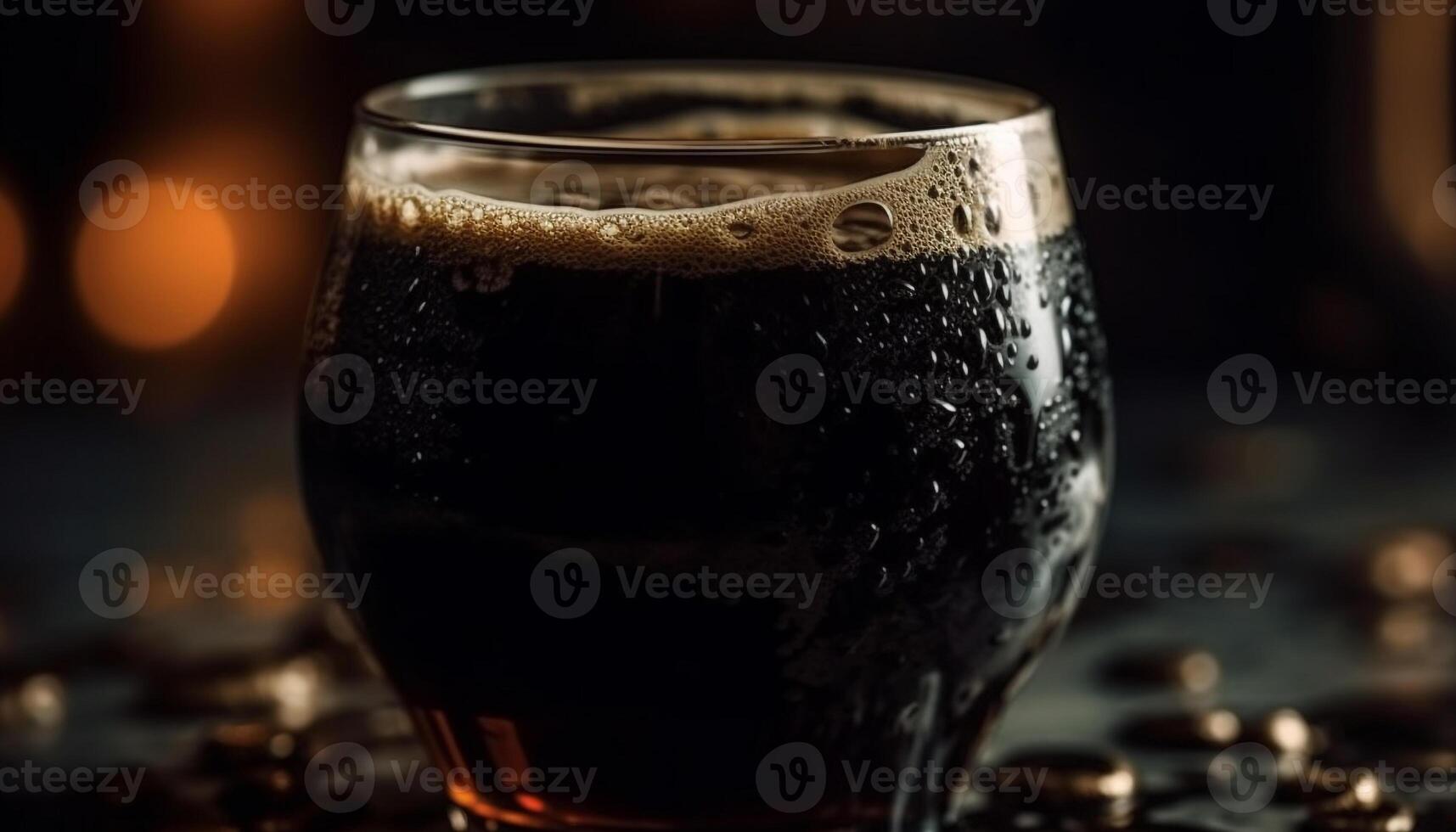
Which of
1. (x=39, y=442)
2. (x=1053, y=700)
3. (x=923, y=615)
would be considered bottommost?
(x=39, y=442)

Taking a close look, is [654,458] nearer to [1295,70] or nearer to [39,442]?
[39,442]

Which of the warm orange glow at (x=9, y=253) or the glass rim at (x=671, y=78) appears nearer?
the glass rim at (x=671, y=78)

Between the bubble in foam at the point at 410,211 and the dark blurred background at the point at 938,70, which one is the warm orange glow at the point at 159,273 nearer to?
the dark blurred background at the point at 938,70

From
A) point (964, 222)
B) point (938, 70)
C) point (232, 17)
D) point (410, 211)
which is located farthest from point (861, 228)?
point (232, 17)

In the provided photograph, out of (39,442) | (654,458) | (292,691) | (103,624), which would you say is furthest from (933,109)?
(39,442)

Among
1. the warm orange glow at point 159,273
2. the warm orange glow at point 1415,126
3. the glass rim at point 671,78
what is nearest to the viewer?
the glass rim at point 671,78

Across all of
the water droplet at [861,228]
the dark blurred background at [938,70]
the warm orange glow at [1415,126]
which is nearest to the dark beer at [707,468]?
the water droplet at [861,228]

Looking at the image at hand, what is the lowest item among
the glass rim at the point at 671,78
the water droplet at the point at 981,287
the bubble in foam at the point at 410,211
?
the water droplet at the point at 981,287
